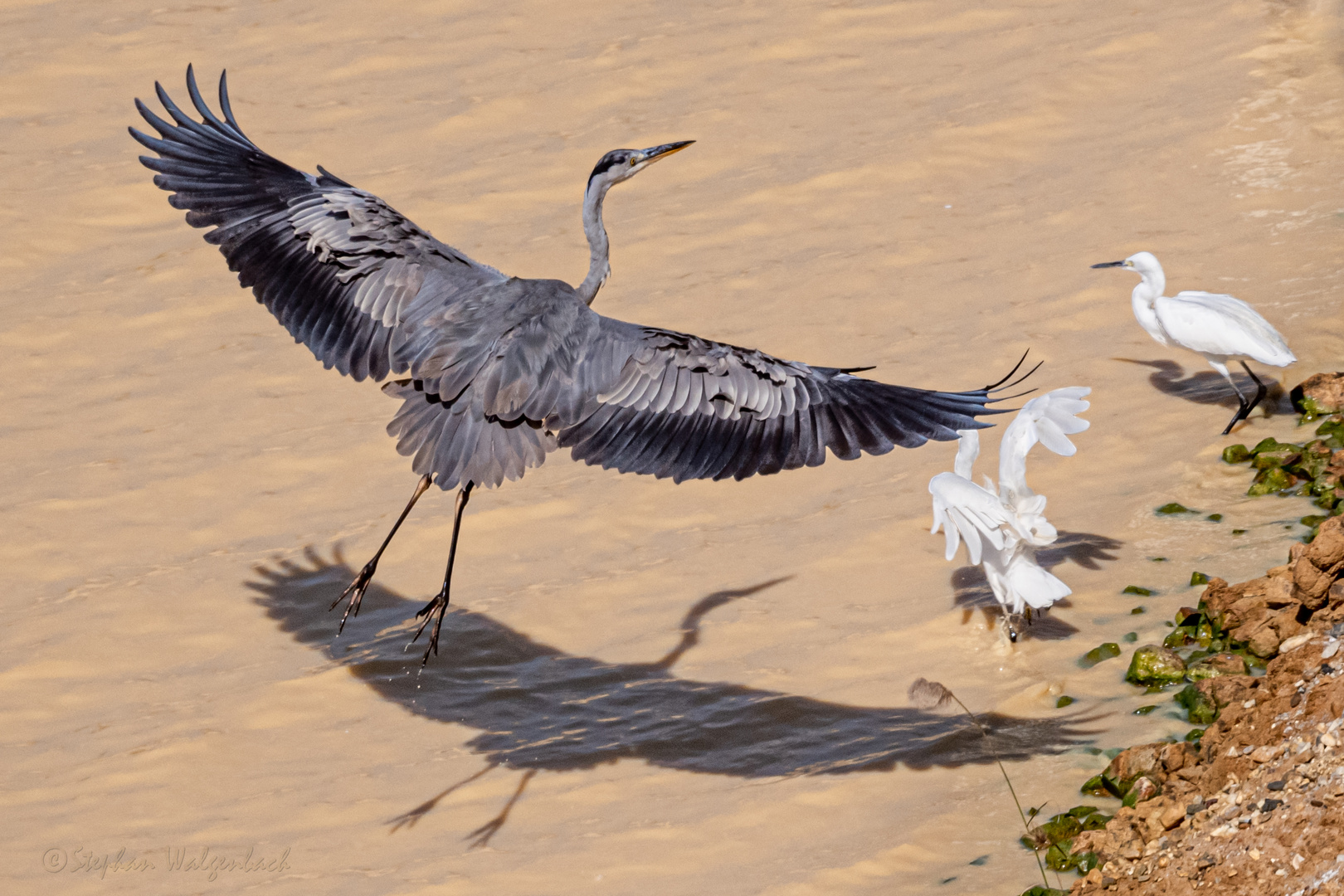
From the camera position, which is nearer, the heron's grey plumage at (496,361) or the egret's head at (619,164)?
the heron's grey plumage at (496,361)

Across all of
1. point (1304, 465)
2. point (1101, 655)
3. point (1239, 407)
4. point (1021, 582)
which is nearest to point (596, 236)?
point (1021, 582)

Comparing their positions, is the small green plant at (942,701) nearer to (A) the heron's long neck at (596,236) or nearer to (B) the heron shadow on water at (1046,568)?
(B) the heron shadow on water at (1046,568)

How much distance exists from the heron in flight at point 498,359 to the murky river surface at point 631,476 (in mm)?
822

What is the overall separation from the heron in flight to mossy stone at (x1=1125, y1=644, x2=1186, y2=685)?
113cm

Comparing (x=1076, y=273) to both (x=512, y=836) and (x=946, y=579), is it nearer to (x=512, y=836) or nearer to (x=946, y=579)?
(x=946, y=579)

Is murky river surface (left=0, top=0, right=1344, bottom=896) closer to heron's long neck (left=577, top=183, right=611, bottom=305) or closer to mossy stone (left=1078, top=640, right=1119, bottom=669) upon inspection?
mossy stone (left=1078, top=640, right=1119, bottom=669)

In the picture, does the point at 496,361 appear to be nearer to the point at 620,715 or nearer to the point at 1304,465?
the point at 620,715

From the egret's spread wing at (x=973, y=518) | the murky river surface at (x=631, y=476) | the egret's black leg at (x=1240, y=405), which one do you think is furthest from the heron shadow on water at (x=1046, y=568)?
the egret's black leg at (x=1240, y=405)

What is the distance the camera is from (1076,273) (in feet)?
29.5

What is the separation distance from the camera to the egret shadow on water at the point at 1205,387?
738cm

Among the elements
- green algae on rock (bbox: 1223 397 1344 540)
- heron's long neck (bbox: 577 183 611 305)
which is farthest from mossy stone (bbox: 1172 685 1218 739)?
heron's long neck (bbox: 577 183 611 305)

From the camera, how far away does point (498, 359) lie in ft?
18.8

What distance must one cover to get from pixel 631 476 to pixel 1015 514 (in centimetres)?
255

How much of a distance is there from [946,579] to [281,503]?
3.50m
